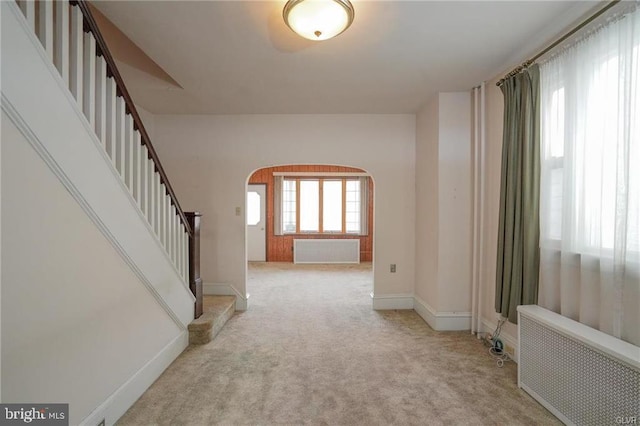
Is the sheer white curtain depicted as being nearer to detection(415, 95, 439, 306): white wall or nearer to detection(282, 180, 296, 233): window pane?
detection(415, 95, 439, 306): white wall

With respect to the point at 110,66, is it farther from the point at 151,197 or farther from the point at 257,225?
the point at 257,225

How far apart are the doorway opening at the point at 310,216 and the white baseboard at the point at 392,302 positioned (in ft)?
9.87

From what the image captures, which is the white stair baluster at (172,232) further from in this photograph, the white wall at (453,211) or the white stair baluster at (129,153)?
the white wall at (453,211)

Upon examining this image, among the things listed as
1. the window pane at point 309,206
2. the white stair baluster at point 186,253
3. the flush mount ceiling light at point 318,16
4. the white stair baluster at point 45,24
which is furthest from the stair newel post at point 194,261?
the window pane at point 309,206

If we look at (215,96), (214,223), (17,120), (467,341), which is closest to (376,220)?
(467,341)

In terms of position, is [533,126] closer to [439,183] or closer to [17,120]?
[439,183]

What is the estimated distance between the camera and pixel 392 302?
369cm

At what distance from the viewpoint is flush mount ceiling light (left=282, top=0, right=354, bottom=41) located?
158cm

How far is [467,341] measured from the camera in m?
2.77

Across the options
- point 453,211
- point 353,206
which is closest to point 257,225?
point 353,206

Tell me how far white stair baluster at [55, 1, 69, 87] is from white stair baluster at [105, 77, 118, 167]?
323 millimetres

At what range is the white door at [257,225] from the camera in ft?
22.9

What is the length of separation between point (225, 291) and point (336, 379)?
2055mm

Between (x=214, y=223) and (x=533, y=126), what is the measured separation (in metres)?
3.48
